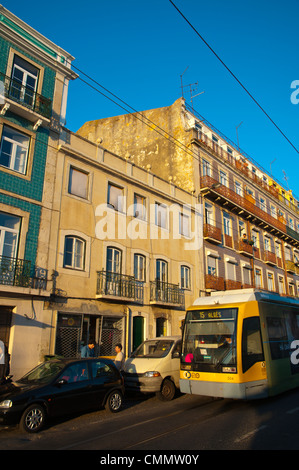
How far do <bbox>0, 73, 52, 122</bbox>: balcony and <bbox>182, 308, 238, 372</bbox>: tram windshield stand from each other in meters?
10.2

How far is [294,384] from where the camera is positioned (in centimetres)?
1102

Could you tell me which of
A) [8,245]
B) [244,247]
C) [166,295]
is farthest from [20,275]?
[244,247]

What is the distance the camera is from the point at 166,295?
19.2 m

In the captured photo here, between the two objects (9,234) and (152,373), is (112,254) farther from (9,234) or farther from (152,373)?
(152,373)

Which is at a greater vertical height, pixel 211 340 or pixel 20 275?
pixel 20 275

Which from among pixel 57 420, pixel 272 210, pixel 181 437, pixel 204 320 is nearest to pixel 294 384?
pixel 204 320

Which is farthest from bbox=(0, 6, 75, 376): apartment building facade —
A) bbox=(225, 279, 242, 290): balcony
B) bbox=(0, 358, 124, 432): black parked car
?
bbox=(225, 279, 242, 290): balcony

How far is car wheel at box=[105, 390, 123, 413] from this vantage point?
9.24 meters

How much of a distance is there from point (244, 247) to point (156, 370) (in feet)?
60.4

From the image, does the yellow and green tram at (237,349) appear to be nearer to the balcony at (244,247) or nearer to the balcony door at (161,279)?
the balcony door at (161,279)

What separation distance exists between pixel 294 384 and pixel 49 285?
364 inches

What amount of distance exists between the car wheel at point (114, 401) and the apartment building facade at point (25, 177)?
4635 millimetres

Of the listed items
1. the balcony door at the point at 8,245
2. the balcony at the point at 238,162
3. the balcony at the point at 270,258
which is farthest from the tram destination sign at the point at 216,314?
the balcony at the point at 270,258

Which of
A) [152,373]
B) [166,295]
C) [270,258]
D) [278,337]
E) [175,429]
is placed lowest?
[175,429]
